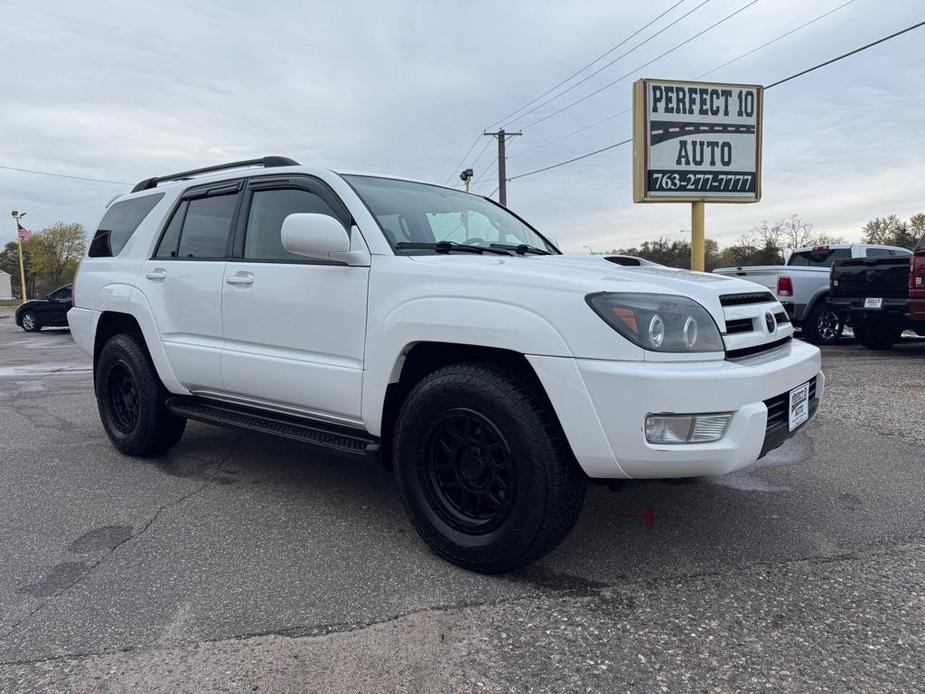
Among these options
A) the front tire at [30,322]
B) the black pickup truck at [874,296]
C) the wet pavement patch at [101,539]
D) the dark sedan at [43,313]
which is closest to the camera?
the wet pavement patch at [101,539]

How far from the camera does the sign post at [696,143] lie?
37.8 ft

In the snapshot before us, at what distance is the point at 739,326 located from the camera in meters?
2.83

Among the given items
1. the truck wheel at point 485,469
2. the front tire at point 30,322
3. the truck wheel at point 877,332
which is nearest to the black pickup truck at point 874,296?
the truck wheel at point 877,332

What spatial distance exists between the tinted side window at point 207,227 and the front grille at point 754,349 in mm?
2796

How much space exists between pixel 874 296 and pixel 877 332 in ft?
3.04

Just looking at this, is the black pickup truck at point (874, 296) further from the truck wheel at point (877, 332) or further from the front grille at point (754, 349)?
the front grille at point (754, 349)

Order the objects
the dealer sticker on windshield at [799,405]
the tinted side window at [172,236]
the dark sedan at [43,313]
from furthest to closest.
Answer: the dark sedan at [43,313]
the tinted side window at [172,236]
the dealer sticker on windshield at [799,405]

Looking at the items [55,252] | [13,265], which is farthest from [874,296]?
[13,265]

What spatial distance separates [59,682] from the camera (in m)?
2.16

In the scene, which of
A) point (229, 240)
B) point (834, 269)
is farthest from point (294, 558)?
point (834, 269)

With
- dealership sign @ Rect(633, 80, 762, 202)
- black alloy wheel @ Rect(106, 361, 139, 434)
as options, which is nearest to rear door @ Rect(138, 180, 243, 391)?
black alloy wheel @ Rect(106, 361, 139, 434)

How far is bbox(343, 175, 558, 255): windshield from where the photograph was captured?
3.41 meters

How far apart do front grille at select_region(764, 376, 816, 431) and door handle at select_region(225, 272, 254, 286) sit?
259 centimetres

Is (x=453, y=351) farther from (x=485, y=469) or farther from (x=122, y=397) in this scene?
(x=122, y=397)
